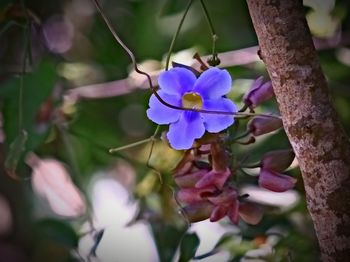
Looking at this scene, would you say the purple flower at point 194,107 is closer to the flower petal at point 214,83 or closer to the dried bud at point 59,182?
the flower petal at point 214,83

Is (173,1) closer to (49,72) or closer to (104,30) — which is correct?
(49,72)

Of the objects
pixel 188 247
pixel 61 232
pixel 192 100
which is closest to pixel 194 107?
pixel 192 100

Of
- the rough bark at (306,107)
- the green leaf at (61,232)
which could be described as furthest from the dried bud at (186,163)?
the green leaf at (61,232)

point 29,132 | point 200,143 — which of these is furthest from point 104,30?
point 200,143

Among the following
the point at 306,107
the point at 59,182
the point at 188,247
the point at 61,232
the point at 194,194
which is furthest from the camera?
the point at 59,182

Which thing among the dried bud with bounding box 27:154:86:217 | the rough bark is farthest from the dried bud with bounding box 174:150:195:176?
the dried bud with bounding box 27:154:86:217

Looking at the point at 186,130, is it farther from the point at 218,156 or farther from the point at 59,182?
the point at 59,182
